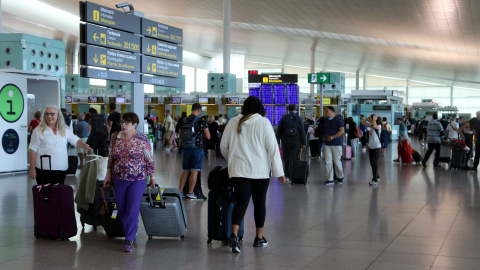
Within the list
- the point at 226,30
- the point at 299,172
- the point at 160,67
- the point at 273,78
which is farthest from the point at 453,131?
the point at 226,30

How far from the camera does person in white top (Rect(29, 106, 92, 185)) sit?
686 centimetres

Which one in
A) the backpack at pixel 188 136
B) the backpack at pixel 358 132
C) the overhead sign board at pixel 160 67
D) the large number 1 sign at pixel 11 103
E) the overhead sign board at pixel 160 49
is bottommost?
the backpack at pixel 358 132

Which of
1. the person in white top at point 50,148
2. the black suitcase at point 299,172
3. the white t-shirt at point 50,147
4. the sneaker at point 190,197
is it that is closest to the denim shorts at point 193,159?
the sneaker at point 190,197

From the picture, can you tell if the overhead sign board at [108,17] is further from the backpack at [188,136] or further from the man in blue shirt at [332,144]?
the man in blue shirt at [332,144]

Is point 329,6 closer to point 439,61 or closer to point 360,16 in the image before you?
point 360,16

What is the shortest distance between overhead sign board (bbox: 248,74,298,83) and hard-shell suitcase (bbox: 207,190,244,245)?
11615mm

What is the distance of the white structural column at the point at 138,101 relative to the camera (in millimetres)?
9812

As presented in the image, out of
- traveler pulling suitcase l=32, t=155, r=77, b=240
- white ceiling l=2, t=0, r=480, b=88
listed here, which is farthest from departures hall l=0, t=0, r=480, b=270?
white ceiling l=2, t=0, r=480, b=88

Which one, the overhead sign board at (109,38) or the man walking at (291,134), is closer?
the overhead sign board at (109,38)

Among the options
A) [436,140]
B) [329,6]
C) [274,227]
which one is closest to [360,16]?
[329,6]

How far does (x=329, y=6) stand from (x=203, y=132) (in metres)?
22.6

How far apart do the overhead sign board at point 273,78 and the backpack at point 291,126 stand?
5.40 metres

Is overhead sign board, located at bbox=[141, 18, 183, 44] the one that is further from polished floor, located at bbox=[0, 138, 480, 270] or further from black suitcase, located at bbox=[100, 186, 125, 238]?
black suitcase, located at bbox=[100, 186, 125, 238]

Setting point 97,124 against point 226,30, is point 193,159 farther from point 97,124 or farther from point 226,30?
point 226,30
